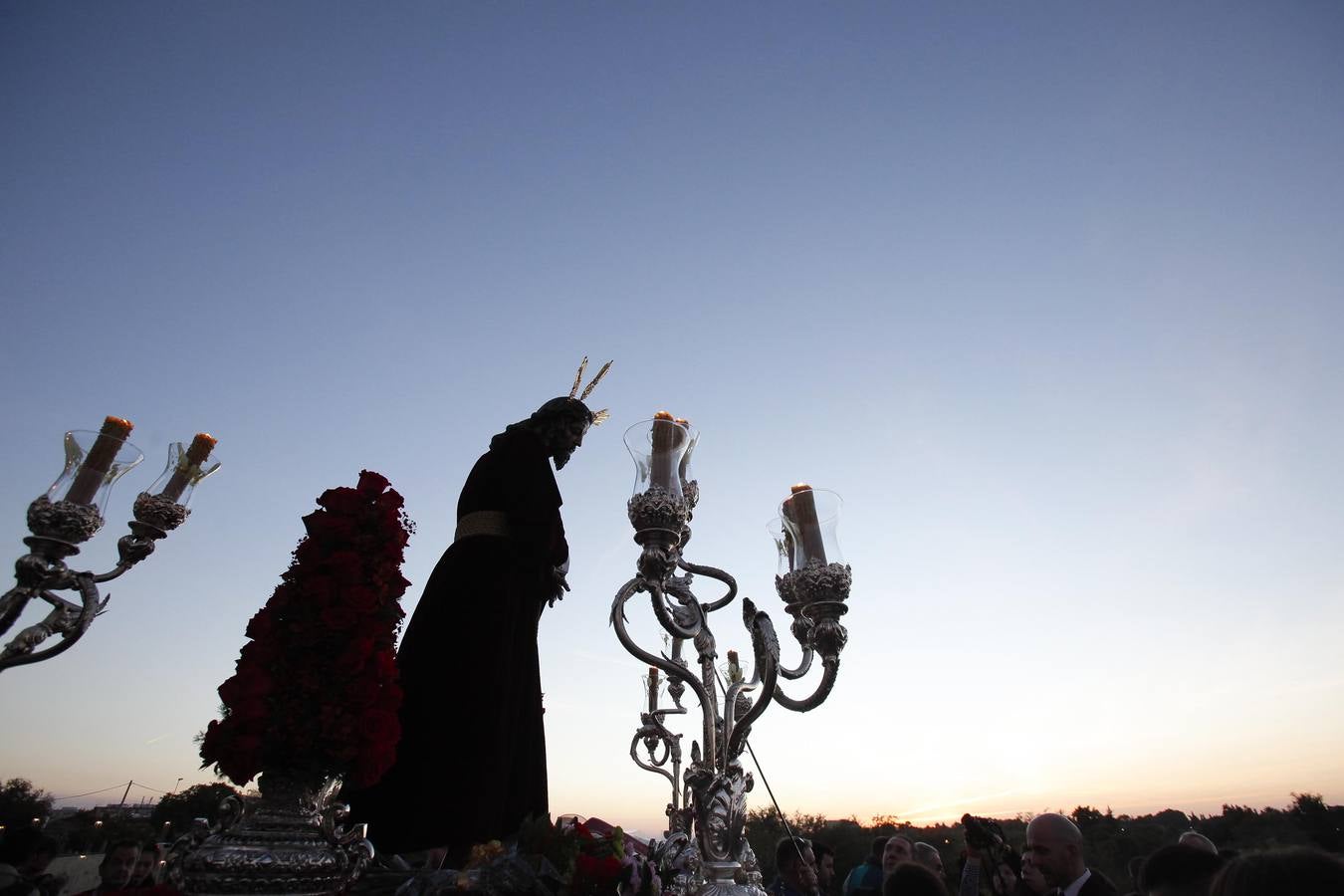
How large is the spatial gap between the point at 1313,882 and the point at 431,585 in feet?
13.2

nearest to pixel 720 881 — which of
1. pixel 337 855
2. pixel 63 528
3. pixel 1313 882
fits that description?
pixel 337 855

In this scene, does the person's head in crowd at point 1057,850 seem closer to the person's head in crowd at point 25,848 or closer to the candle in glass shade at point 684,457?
the candle in glass shade at point 684,457

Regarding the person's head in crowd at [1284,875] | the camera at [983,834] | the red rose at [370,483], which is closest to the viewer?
the person's head in crowd at [1284,875]

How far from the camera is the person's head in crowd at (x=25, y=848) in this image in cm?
489

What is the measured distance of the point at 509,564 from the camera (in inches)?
167

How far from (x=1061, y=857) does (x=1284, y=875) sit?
8.75ft

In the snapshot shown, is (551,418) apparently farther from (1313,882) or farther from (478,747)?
(1313,882)

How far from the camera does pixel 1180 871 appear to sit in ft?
11.2

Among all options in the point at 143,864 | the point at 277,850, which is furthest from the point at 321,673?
the point at 143,864

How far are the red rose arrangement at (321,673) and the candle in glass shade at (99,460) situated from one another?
12.3 feet

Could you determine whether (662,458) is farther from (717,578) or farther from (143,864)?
(143,864)

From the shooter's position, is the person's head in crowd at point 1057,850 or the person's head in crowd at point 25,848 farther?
the person's head in crowd at point 25,848

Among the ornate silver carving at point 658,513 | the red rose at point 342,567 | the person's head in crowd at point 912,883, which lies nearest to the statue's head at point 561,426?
the ornate silver carving at point 658,513

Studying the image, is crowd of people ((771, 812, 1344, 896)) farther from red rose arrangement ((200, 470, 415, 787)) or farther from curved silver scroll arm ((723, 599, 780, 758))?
Result: red rose arrangement ((200, 470, 415, 787))
